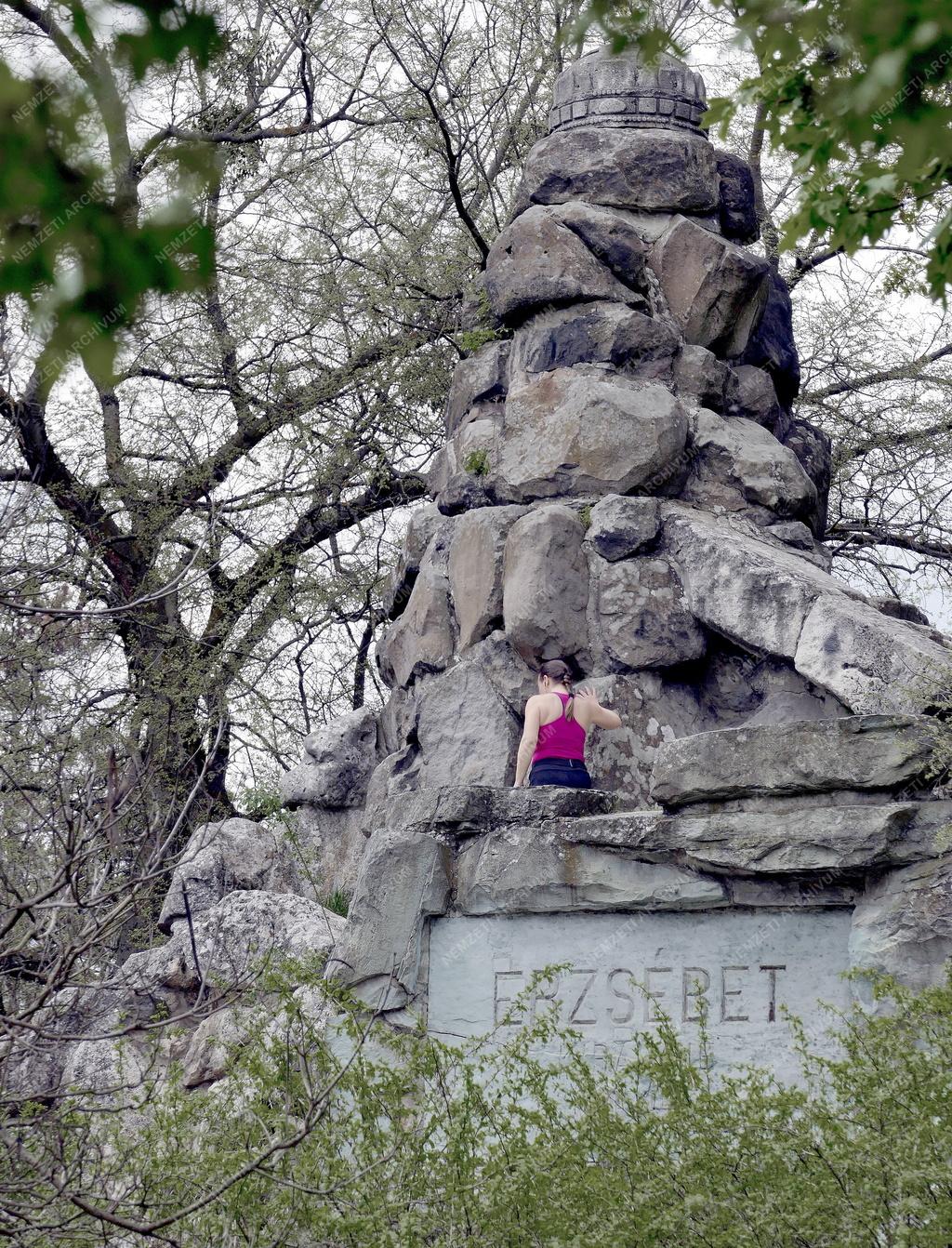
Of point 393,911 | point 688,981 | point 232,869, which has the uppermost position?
point 232,869

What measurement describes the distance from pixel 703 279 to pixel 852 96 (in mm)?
6220

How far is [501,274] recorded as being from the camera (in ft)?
31.1

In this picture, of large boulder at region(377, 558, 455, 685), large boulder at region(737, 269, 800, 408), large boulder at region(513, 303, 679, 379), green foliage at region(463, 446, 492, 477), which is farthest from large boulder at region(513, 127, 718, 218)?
large boulder at region(377, 558, 455, 685)

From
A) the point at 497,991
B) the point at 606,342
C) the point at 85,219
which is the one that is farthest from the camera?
the point at 606,342

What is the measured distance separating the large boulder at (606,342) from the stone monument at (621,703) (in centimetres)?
2

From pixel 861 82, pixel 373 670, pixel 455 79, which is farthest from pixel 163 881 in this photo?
pixel 861 82

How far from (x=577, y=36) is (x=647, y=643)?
224 inches

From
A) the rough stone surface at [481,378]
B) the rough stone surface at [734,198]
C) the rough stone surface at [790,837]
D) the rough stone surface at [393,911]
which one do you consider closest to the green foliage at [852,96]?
the rough stone surface at [790,837]

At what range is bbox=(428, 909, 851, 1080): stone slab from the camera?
669 cm

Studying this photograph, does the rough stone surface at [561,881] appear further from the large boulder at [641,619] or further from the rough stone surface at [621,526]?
the rough stone surface at [621,526]

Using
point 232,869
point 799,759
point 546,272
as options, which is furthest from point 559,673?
point 232,869

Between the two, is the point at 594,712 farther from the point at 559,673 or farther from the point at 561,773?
the point at 561,773

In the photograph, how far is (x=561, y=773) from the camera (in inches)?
304

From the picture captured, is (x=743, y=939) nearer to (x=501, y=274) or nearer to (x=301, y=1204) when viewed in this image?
(x=301, y=1204)
